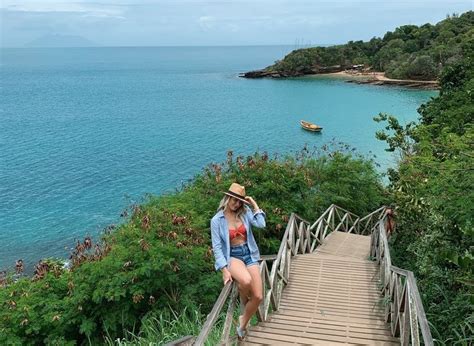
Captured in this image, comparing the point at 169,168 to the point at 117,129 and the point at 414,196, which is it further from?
the point at 414,196

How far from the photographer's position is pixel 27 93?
83.9m

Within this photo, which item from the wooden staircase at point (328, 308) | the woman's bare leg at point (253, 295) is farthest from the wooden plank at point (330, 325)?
the woman's bare leg at point (253, 295)

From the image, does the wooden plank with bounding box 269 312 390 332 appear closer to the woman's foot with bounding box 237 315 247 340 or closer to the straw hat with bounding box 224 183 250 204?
the woman's foot with bounding box 237 315 247 340

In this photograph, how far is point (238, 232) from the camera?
5391 mm

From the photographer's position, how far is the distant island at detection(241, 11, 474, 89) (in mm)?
84250

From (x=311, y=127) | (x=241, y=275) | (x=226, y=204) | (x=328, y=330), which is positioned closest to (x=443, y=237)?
(x=328, y=330)

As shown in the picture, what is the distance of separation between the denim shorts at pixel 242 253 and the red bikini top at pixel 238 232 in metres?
0.11

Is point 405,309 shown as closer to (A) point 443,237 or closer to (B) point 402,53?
(A) point 443,237

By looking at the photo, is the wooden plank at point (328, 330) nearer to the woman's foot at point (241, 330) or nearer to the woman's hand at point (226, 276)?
the woman's foot at point (241, 330)

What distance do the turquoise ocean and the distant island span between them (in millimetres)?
9649

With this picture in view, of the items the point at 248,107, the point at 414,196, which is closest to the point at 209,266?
the point at 414,196

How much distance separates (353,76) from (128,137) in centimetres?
6790

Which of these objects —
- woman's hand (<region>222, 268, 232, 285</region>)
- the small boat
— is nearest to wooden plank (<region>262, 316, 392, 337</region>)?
woman's hand (<region>222, 268, 232, 285</region>)

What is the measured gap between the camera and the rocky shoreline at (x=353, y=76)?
272 ft
